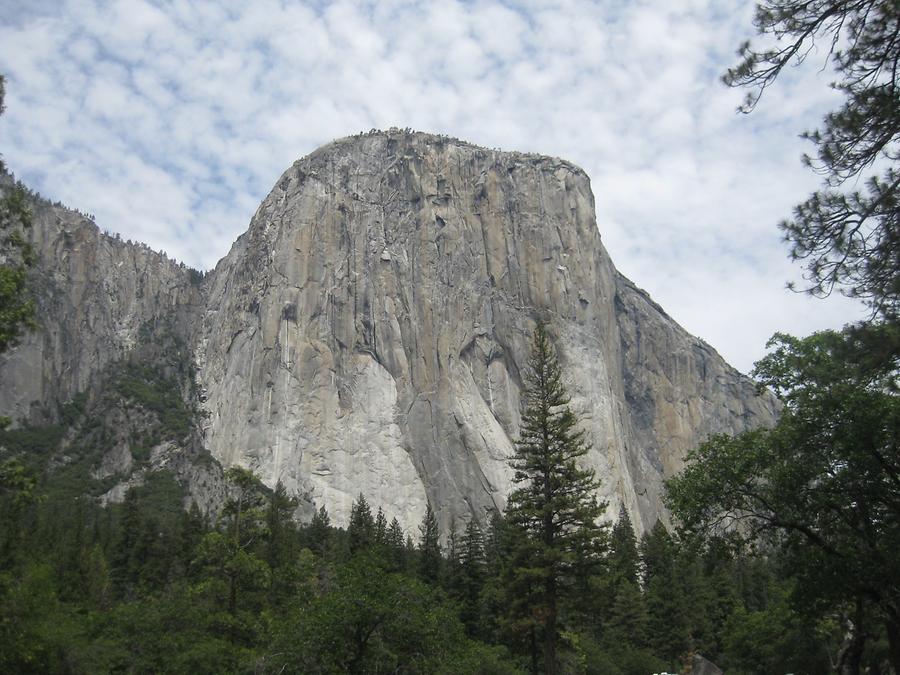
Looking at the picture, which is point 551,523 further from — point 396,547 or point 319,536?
point 319,536

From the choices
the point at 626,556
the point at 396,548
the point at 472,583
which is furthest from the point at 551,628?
the point at 626,556

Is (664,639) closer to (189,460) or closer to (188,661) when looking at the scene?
(188,661)

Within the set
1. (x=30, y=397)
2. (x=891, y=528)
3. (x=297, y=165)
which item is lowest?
(x=891, y=528)

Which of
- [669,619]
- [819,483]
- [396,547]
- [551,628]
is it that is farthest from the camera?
[396,547]

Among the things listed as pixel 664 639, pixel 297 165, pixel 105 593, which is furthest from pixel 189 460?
pixel 664 639

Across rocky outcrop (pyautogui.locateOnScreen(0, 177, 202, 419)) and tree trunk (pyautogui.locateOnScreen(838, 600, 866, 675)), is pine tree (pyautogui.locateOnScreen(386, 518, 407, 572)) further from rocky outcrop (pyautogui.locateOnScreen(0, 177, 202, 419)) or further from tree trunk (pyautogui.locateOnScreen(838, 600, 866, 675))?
rocky outcrop (pyautogui.locateOnScreen(0, 177, 202, 419))

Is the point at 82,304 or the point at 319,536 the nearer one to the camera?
the point at 319,536

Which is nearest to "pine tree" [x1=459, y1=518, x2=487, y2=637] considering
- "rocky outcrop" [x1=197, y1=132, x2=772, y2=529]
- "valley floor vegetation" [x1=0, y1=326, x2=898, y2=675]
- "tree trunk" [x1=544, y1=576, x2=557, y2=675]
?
"valley floor vegetation" [x1=0, y1=326, x2=898, y2=675]
